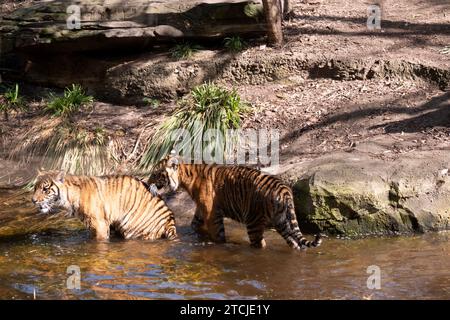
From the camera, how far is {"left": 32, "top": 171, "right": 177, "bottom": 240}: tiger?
8492 mm

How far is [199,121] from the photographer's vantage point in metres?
10.9

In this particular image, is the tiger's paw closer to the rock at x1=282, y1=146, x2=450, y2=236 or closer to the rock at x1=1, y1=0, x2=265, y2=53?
the rock at x1=282, y1=146, x2=450, y2=236

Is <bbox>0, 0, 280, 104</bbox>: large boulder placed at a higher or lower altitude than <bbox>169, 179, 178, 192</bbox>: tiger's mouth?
higher

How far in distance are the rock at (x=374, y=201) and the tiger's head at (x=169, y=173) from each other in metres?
1.33

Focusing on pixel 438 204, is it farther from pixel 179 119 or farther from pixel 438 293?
pixel 179 119

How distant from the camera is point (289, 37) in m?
12.6

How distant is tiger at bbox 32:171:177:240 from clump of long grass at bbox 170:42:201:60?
4.05 m

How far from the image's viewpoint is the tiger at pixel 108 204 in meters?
8.49

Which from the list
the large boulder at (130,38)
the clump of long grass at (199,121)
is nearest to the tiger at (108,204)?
the clump of long grass at (199,121)

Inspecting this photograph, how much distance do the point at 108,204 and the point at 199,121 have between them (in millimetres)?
2624

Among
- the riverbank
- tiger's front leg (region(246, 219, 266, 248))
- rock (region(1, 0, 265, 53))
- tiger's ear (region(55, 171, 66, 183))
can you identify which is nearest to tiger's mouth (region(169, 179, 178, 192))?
tiger's front leg (region(246, 219, 266, 248))

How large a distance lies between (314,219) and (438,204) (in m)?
1.32
